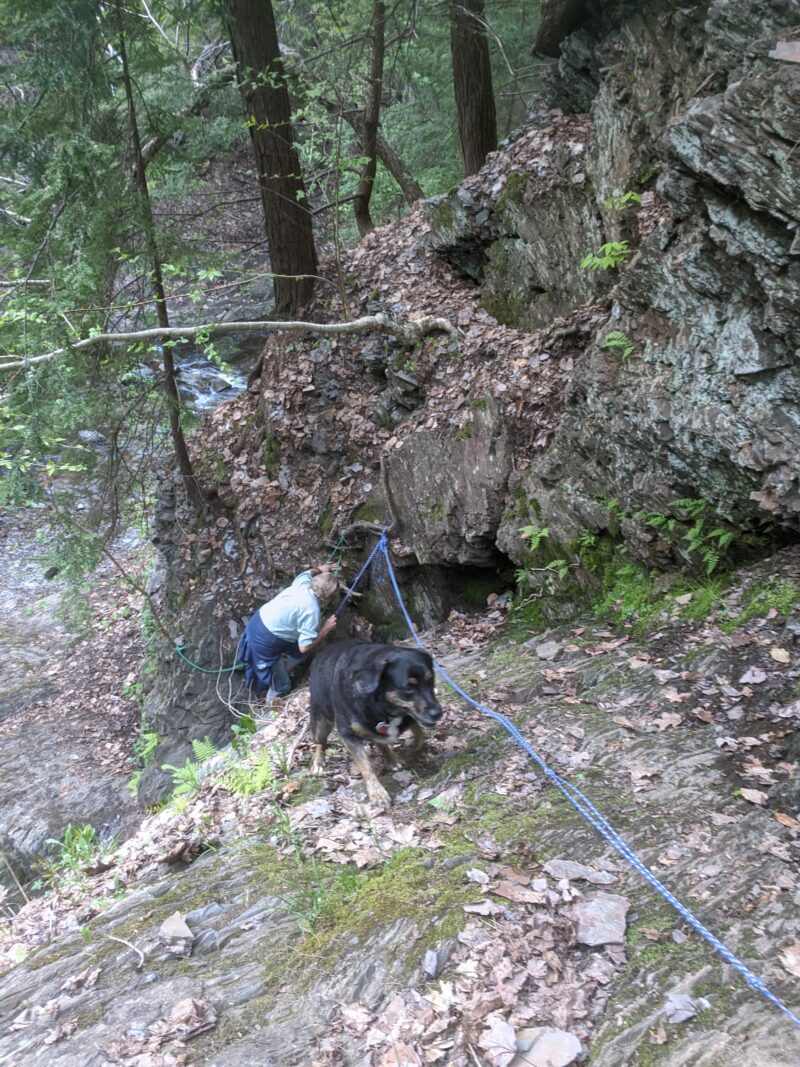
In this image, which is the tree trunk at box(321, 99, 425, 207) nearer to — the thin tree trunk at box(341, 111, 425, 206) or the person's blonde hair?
the thin tree trunk at box(341, 111, 425, 206)

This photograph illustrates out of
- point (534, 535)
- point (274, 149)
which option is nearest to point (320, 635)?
point (534, 535)

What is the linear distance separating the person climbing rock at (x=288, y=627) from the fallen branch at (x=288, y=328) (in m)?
3.32

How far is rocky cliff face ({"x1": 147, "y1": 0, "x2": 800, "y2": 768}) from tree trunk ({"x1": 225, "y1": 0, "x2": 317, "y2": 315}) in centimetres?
78

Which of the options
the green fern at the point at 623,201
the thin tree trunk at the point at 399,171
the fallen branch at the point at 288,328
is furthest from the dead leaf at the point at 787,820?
the thin tree trunk at the point at 399,171

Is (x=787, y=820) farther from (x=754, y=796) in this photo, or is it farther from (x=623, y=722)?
(x=623, y=722)

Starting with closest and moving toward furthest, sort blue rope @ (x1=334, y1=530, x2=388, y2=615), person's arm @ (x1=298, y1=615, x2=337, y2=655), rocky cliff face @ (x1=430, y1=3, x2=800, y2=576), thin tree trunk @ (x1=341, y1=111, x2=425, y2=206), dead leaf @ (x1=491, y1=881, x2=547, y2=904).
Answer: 1. dead leaf @ (x1=491, y1=881, x2=547, y2=904)
2. rocky cliff face @ (x1=430, y1=3, x2=800, y2=576)
3. person's arm @ (x1=298, y1=615, x2=337, y2=655)
4. blue rope @ (x1=334, y1=530, x2=388, y2=615)
5. thin tree trunk @ (x1=341, y1=111, x2=425, y2=206)

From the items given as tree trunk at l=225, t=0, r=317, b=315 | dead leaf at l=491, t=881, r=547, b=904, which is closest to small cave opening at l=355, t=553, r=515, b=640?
dead leaf at l=491, t=881, r=547, b=904

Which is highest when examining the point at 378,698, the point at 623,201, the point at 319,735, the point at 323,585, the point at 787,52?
the point at 787,52

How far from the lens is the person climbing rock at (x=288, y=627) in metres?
7.95

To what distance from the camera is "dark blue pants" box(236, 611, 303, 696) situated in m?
8.30

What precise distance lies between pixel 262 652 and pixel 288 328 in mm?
4452

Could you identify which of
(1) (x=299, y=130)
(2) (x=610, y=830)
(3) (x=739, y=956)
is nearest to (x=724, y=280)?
(2) (x=610, y=830)

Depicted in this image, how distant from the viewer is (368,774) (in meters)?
4.64

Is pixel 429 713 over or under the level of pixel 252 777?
over
